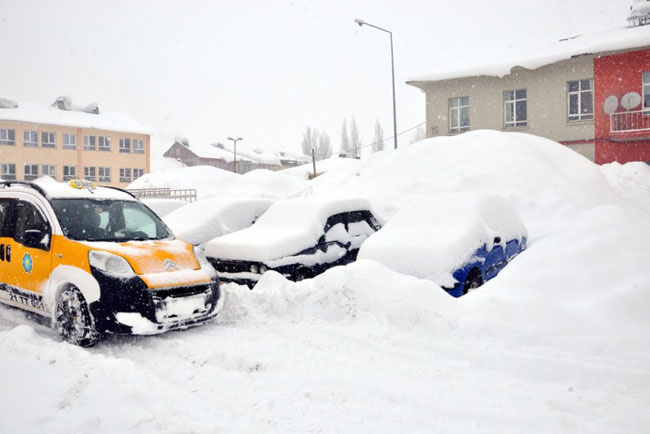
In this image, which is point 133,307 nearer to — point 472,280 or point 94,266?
point 94,266

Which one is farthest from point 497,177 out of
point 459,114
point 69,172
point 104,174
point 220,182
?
point 104,174

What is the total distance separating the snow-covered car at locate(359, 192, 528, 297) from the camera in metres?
7.20

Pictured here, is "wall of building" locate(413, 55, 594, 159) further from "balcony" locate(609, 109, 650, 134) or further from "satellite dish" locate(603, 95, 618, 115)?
"satellite dish" locate(603, 95, 618, 115)

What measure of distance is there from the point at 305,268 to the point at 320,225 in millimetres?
956

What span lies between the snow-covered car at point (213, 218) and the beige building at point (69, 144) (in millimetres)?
44994

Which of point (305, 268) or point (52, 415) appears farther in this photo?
point (305, 268)

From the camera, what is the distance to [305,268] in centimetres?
835

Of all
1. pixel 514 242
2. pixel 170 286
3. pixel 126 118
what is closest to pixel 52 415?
pixel 170 286

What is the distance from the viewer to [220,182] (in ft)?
144

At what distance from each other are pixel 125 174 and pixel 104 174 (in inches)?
103

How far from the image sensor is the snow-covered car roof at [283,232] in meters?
8.20

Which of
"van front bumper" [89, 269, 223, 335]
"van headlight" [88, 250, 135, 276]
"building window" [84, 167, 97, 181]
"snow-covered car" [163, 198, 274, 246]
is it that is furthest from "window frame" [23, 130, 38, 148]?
"van front bumper" [89, 269, 223, 335]

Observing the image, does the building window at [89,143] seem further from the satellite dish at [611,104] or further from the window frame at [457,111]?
the satellite dish at [611,104]

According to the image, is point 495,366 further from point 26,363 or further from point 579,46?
point 579,46
